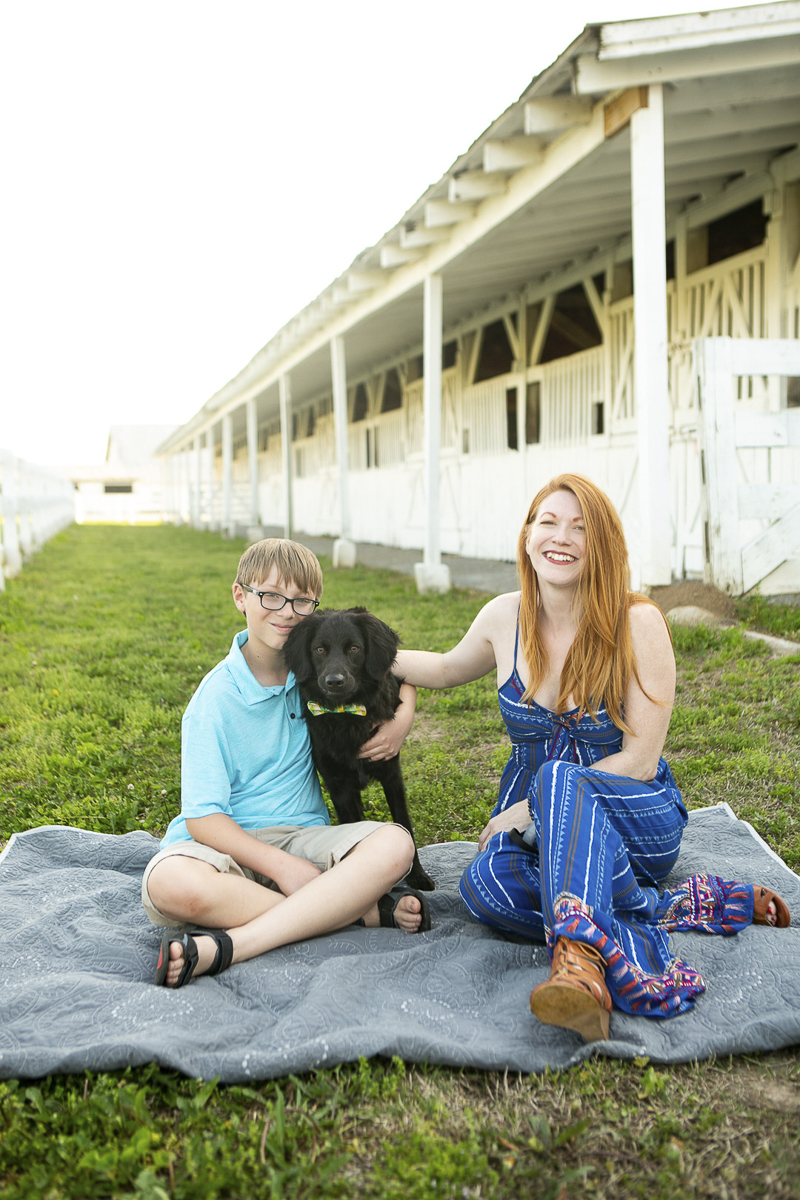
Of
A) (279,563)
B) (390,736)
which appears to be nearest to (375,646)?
(390,736)

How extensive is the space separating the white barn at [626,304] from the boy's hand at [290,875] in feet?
11.9

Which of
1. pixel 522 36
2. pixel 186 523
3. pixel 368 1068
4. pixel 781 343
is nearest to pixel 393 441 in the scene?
pixel 522 36

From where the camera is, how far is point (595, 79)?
4996mm

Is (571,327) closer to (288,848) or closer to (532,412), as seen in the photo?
(532,412)

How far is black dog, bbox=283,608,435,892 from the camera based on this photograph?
258cm

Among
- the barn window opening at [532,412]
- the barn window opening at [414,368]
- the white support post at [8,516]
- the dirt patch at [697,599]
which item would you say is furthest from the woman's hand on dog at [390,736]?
the barn window opening at [414,368]

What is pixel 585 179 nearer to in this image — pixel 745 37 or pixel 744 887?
pixel 745 37

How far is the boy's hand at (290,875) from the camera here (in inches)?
92.3

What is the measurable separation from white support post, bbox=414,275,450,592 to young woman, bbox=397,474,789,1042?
5.74 meters

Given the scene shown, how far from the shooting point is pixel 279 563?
8.36ft

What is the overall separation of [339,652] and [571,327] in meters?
7.58

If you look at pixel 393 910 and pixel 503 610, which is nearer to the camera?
pixel 393 910

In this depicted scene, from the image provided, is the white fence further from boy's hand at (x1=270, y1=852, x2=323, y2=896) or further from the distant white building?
the distant white building

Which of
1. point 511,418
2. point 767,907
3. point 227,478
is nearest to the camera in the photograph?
point 767,907
